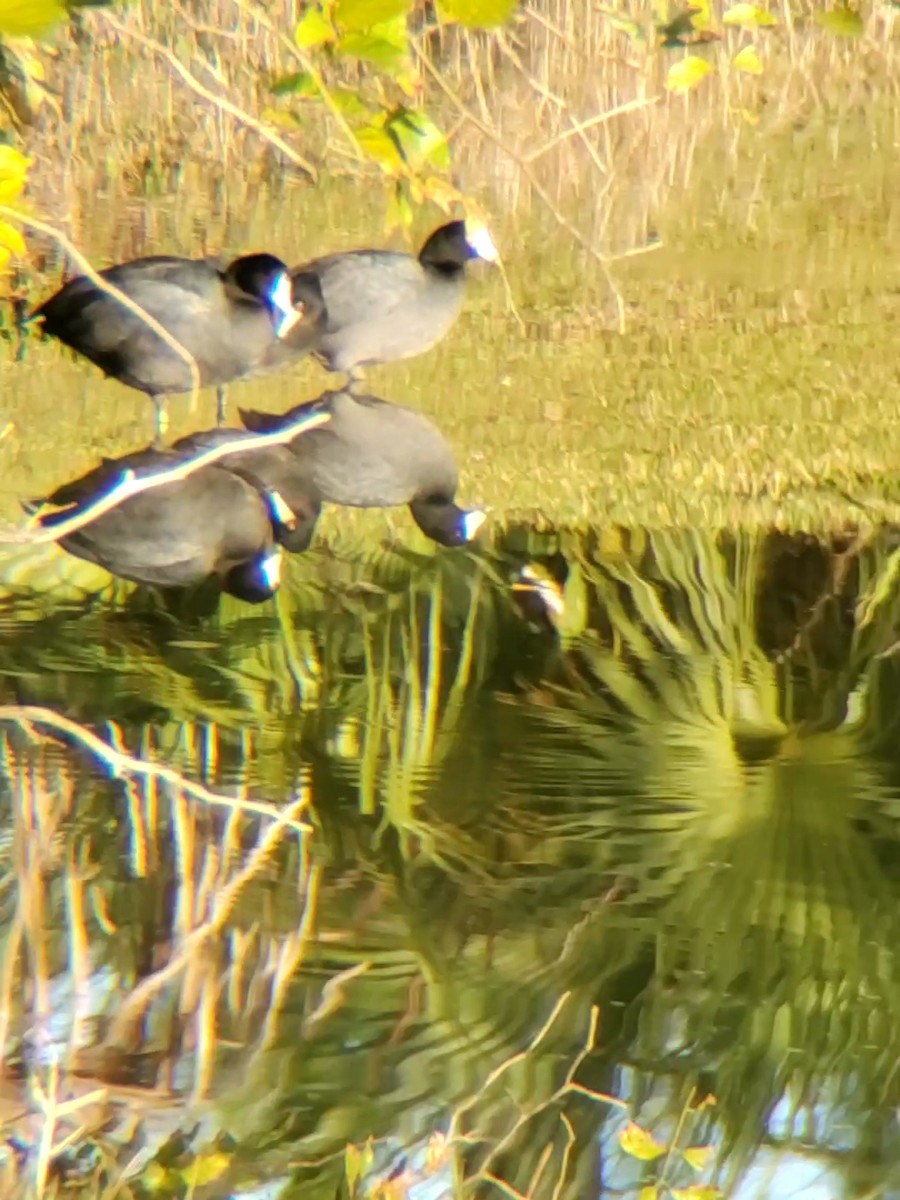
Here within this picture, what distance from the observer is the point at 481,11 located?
1.24 m

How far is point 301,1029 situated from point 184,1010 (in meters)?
0.10

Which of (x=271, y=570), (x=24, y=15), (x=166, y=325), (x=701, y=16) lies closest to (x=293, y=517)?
(x=271, y=570)

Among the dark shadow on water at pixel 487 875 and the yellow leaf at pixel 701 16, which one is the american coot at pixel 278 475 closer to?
the dark shadow on water at pixel 487 875

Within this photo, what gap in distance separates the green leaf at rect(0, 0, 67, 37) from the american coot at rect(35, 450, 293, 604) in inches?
56.2

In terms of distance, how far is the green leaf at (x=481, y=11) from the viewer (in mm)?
1229

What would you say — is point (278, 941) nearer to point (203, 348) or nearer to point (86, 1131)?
point (86, 1131)

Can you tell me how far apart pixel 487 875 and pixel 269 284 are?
2.09 meters

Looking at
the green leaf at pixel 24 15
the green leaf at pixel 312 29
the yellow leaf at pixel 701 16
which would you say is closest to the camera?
the green leaf at pixel 24 15

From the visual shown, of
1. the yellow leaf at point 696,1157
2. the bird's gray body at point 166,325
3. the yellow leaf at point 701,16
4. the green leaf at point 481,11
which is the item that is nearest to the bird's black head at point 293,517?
the bird's gray body at point 166,325

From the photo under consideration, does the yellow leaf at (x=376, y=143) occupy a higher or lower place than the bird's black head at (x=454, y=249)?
lower

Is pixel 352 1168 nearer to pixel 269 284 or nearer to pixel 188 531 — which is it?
pixel 188 531

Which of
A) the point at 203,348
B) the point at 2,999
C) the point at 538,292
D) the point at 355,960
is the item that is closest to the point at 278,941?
the point at 355,960

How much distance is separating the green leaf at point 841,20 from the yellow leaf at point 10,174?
707mm

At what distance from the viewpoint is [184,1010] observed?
1.38 m
